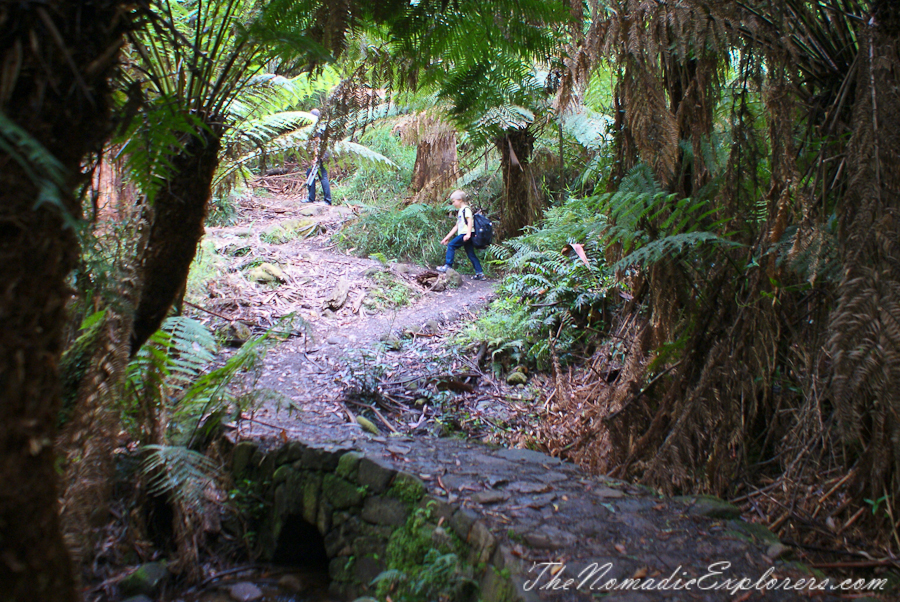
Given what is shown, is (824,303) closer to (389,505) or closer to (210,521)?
(389,505)

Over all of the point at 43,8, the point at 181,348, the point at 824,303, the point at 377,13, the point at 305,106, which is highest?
the point at 305,106

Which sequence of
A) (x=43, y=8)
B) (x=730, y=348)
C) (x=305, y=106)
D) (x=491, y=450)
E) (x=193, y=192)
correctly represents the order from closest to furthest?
(x=43, y=8), (x=193, y=192), (x=730, y=348), (x=491, y=450), (x=305, y=106)

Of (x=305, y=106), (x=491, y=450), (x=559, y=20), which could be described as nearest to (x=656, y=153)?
(x=559, y=20)

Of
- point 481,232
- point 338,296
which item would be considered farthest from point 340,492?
point 481,232

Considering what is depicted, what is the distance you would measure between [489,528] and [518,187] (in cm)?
623

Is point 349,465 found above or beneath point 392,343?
beneath

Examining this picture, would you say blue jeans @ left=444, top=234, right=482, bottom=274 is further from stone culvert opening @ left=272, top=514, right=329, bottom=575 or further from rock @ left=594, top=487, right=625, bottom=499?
rock @ left=594, top=487, right=625, bottom=499

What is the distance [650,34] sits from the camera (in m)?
2.15

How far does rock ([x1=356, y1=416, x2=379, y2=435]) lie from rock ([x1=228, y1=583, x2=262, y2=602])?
114 centimetres

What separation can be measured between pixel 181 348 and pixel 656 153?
9.84ft

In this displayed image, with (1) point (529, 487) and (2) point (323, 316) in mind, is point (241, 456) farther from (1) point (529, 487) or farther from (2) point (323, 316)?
(2) point (323, 316)

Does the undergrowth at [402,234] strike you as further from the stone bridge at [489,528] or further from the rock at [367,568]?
the rock at [367,568]

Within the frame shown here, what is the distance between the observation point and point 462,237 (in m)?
7.71

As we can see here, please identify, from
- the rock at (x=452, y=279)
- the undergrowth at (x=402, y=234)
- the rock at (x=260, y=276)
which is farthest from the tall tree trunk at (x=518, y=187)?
the rock at (x=260, y=276)
